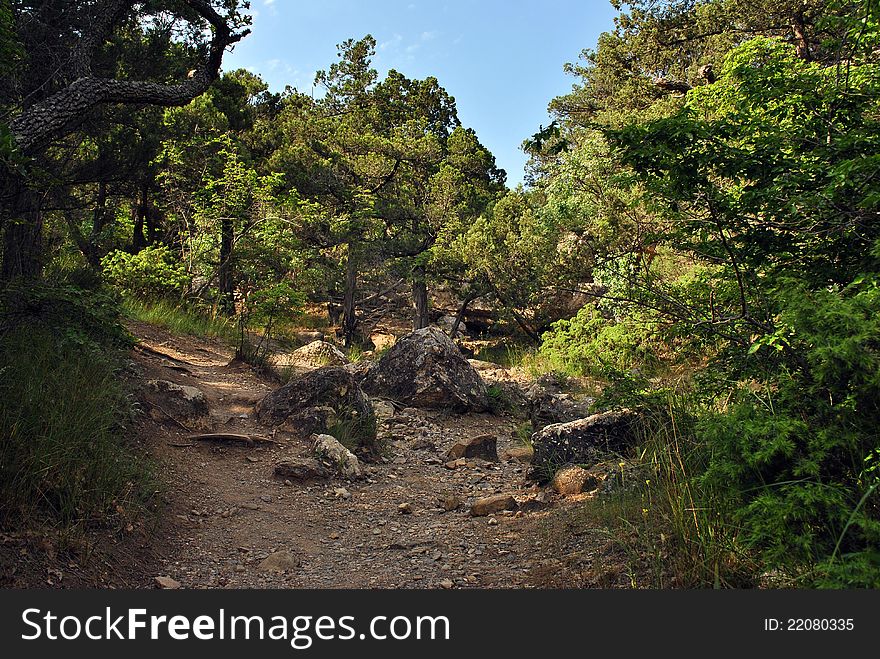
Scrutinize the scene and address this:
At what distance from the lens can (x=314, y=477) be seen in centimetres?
607

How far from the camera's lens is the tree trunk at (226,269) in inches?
502

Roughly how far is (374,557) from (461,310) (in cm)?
1474

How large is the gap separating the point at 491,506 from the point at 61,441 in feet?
11.0

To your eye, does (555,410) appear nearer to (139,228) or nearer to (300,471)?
(300,471)

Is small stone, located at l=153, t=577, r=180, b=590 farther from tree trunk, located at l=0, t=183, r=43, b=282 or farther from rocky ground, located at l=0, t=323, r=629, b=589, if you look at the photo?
tree trunk, located at l=0, t=183, r=43, b=282

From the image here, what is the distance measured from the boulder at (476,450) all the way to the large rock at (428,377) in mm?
1937

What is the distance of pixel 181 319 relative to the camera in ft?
40.0

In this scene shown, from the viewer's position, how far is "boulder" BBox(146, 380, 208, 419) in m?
6.72

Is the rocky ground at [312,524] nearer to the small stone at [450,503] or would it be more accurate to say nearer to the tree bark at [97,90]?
the small stone at [450,503]

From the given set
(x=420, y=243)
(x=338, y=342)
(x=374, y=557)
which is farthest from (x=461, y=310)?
(x=374, y=557)

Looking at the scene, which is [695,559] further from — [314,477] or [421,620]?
[314,477]

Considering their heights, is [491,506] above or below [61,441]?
below

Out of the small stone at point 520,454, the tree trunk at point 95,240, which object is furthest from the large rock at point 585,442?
the tree trunk at point 95,240

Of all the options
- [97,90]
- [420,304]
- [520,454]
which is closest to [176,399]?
[97,90]
